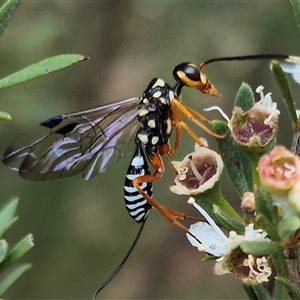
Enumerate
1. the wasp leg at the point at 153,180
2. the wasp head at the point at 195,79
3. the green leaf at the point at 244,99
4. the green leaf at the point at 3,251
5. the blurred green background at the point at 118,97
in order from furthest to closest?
1. the blurred green background at the point at 118,97
2. the wasp head at the point at 195,79
3. the wasp leg at the point at 153,180
4. the green leaf at the point at 244,99
5. the green leaf at the point at 3,251

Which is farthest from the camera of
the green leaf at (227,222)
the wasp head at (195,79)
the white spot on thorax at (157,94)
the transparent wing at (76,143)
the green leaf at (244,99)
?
the white spot on thorax at (157,94)

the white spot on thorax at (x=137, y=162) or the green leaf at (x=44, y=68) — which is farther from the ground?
the green leaf at (x=44, y=68)

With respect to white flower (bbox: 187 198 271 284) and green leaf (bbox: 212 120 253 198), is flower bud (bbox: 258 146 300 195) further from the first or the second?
green leaf (bbox: 212 120 253 198)

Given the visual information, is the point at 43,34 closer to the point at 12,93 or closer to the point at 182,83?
the point at 12,93

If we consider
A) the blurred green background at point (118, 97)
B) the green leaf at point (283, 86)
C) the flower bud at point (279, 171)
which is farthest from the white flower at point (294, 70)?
the blurred green background at point (118, 97)

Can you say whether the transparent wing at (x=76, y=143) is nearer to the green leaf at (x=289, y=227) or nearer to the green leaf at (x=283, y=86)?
the green leaf at (x=283, y=86)

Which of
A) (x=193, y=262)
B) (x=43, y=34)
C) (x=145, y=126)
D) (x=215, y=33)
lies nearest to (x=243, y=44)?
(x=215, y=33)
